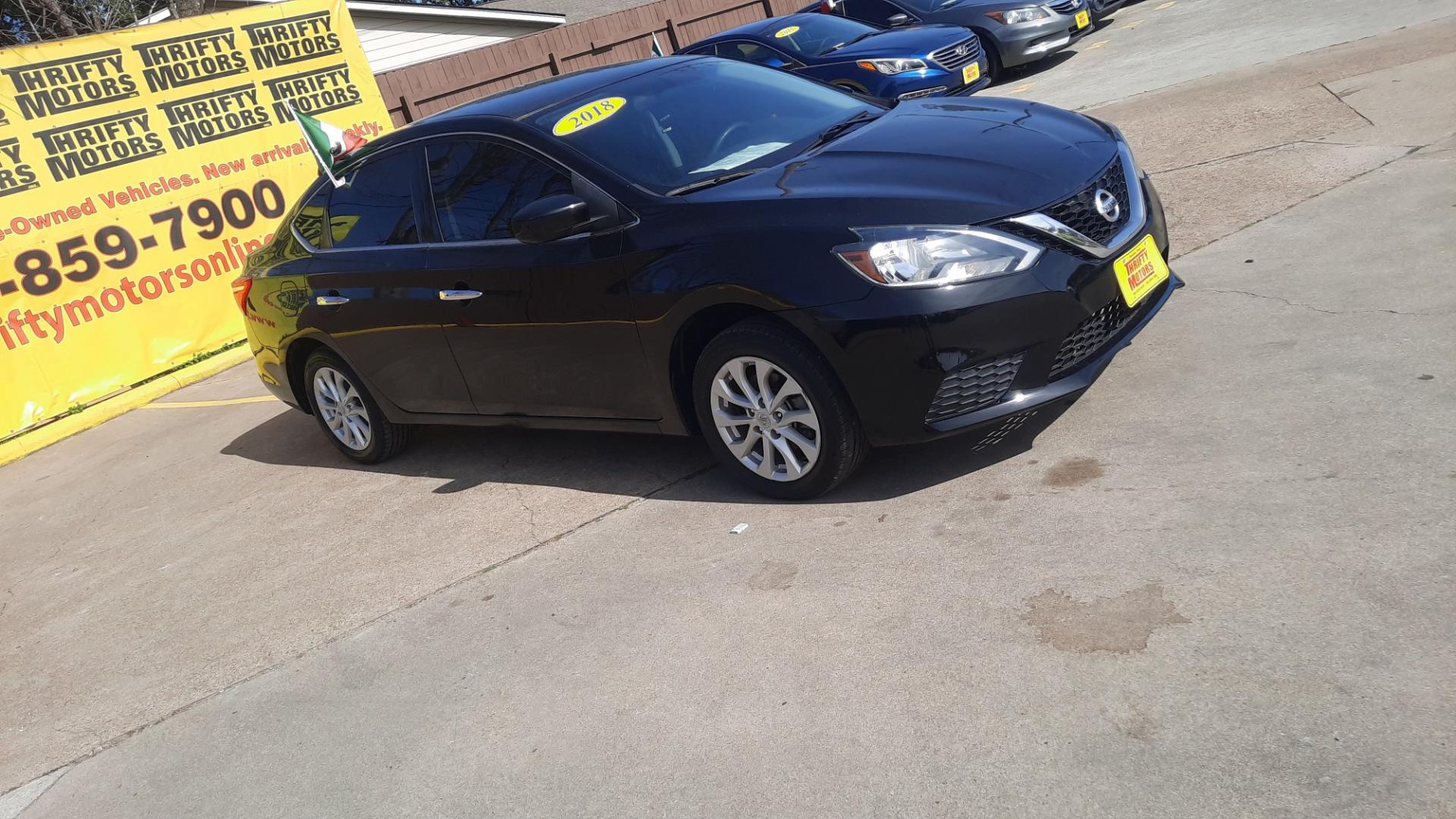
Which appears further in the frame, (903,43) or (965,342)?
(903,43)

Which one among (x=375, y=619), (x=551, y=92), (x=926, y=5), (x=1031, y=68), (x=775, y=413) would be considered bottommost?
(x=375, y=619)

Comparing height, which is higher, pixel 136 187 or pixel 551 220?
pixel 136 187

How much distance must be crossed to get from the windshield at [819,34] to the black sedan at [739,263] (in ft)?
28.0

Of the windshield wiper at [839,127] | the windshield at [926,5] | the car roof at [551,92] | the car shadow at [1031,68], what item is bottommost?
the car shadow at [1031,68]

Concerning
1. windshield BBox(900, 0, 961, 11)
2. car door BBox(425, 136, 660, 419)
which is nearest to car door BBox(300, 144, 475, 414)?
car door BBox(425, 136, 660, 419)

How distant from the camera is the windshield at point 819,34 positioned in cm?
1436

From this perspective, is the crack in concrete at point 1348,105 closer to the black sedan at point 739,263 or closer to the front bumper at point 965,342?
the black sedan at point 739,263

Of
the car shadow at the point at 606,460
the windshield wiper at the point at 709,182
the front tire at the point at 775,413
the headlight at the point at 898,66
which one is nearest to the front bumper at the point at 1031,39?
the headlight at the point at 898,66

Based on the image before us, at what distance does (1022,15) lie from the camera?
15.0 m

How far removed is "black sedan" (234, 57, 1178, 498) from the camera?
4.34m

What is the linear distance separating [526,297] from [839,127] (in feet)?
5.02

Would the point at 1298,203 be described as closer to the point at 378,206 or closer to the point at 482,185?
the point at 482,185

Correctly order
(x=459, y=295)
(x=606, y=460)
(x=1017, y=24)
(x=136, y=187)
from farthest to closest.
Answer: (x=1017, y=24) < (x=136, y=187) < (x=606, y=460) < (x=459, y=295)

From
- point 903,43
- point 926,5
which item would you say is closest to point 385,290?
point 903,43
